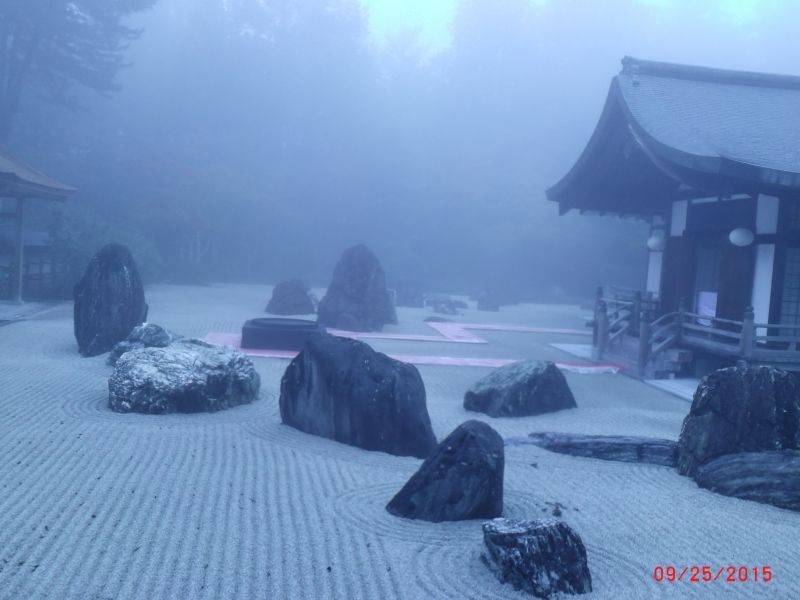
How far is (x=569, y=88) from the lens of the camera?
4350 cm

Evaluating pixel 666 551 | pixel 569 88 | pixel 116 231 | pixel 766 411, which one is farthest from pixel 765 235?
pixel 569 88

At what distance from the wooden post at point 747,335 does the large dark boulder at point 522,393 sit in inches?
108

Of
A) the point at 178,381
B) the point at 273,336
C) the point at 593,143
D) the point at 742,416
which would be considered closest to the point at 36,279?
the point at 273,336

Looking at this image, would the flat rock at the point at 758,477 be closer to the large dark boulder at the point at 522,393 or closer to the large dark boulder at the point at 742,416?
the large dark boulder at the point at 742,416

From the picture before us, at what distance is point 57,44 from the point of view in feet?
90.4

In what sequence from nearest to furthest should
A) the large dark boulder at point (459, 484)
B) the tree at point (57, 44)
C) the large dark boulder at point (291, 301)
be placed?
1. the large dark boulder at point (459, 484)
2. the large dark boulder at point (291, 301)
3. the tree at point (57, 44)

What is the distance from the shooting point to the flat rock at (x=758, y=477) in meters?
5.33

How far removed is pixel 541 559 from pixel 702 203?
32.9 ft

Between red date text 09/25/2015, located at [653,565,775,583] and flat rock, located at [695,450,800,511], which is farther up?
flat rock, located at [695,450,800,511]

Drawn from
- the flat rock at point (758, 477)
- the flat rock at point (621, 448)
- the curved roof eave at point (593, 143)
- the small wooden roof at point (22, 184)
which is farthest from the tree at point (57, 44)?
the flat rock at point (758, 477)

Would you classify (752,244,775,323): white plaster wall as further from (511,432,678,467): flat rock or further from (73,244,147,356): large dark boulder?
(73,244,147,356): large dark boulder

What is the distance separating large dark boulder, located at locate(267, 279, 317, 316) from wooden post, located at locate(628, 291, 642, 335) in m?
8.48

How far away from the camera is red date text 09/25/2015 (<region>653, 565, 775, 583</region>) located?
13.2 ft

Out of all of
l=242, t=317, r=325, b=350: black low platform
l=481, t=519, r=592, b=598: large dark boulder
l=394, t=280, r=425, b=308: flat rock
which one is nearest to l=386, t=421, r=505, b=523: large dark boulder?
l=481, t=519, r=592, b=598: large dark boulder
